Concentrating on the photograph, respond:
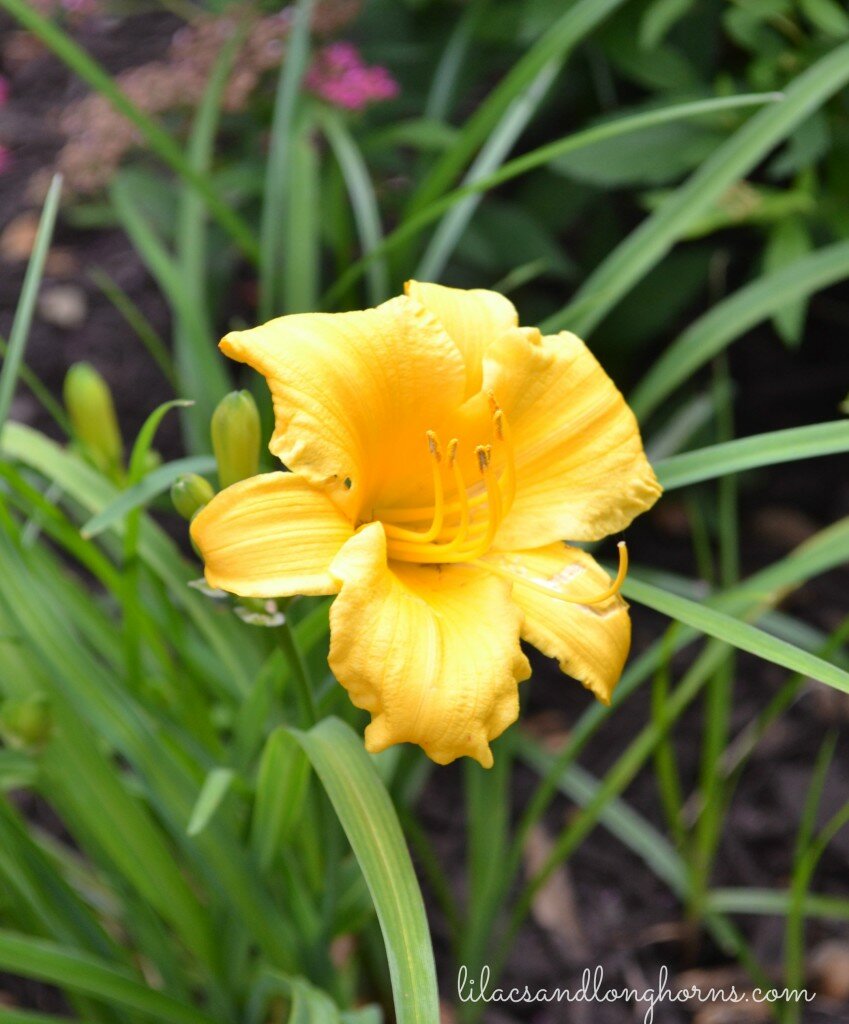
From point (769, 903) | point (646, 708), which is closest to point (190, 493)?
point (769, 903)

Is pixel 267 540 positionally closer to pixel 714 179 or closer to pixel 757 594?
pixel 757 594

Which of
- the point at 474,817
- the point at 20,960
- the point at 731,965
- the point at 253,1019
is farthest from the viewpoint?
the point at 731,965

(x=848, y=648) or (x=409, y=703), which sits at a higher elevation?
(x=409, y=703)

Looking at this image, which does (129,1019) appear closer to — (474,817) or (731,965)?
(474,817)

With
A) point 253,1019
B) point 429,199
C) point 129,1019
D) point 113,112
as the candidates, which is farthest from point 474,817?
point 113,112

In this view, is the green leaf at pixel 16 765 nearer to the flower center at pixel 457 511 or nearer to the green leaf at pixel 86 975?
the green leaf at pixel 86 975

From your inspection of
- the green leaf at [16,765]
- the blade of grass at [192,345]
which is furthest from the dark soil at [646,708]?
the green leaf at [16,765]
